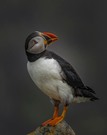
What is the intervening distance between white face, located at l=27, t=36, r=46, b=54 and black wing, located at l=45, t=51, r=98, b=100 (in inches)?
5.6

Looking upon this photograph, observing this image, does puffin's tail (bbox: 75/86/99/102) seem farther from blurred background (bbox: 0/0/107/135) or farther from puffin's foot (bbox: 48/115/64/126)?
blurred background (bbox: 0/0/107/135)

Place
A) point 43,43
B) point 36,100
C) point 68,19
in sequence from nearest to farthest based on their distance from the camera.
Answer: point 43,43 < point 36,100 < point 68,19

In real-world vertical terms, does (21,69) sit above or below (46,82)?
below

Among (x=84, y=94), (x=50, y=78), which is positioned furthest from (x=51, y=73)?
(x=84, y=94)

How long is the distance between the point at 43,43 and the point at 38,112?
14.4 m

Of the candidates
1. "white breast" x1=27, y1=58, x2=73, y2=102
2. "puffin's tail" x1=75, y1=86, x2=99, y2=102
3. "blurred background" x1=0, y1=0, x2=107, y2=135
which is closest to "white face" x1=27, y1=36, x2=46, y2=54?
"white breast" x1=27, y1=58, x2=73, y2=102

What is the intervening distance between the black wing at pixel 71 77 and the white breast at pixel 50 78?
55mm

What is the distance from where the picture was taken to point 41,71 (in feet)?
26.1

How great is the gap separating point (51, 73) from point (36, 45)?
373 millimetres

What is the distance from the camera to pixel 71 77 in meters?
8.27

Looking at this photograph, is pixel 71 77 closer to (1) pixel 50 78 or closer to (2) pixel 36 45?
(1) pixel 50 78

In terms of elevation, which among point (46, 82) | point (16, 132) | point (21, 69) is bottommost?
point (16, 132)

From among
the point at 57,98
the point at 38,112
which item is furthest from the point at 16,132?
the point at 57,98

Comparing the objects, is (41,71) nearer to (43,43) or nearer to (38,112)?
(43,43)
